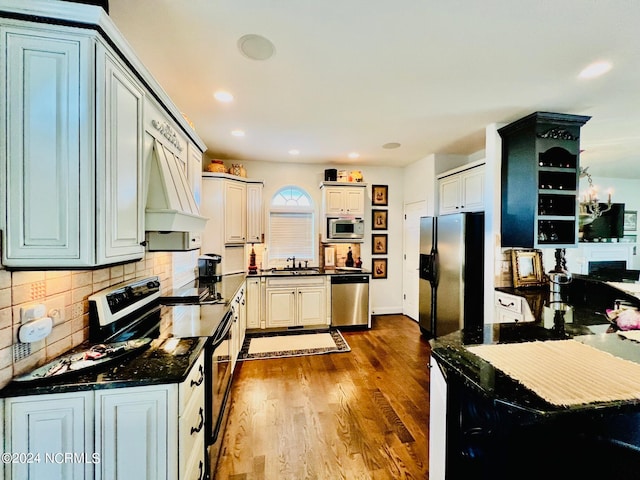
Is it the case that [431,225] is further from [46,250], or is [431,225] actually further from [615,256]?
[615,256]

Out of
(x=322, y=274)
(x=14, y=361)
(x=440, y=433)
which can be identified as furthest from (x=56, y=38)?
(x=322, y=274)

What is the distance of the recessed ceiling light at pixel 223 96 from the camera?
238cm

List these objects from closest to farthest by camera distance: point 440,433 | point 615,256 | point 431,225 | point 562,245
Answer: point 440,433 < point 562,245 < point 431,225 < point 615,256

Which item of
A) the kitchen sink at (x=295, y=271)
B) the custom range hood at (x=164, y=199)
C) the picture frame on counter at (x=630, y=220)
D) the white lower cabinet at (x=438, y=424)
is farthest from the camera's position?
the picture frame on counter at (x=630, y=220)

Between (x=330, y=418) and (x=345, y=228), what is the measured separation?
2915mm

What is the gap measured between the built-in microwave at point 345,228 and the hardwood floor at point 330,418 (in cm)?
186

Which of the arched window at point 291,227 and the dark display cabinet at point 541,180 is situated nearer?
the dark display cabinet at point 541,180

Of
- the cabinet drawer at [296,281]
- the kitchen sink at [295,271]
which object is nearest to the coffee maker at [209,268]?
the cabinet drawer at [296,281]

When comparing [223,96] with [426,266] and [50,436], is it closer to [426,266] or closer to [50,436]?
[50,436]

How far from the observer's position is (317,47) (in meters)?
1.78

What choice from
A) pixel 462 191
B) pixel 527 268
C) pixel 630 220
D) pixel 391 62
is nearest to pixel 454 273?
pixel 527 268

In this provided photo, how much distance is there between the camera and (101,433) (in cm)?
113

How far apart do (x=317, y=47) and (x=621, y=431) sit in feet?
8.11

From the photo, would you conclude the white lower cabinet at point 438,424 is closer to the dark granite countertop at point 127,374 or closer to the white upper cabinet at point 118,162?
the dark granite countertop at point 127,374
